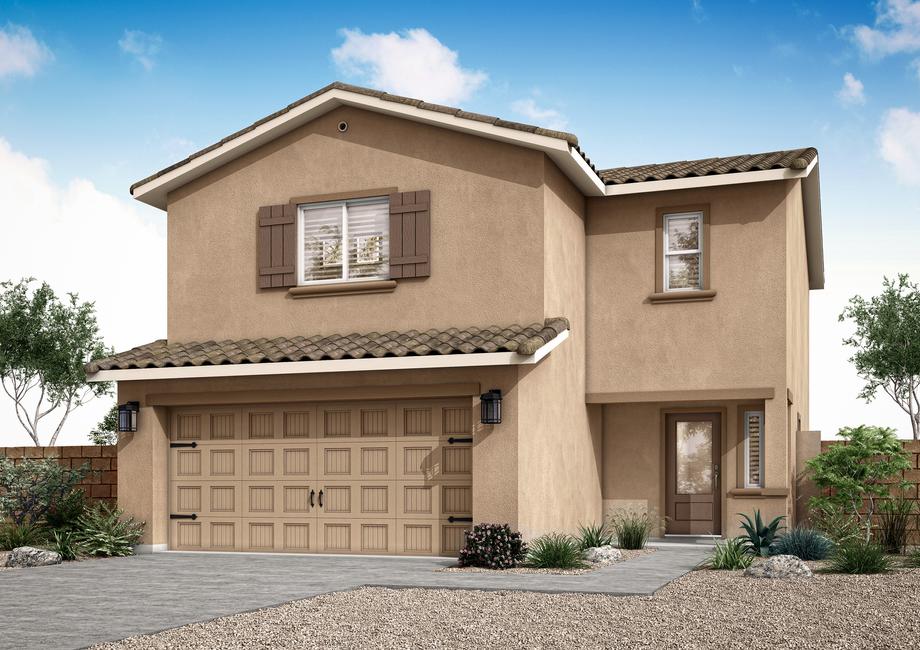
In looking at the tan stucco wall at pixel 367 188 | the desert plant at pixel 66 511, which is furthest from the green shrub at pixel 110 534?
the tan stucco wall at pixel 367 188

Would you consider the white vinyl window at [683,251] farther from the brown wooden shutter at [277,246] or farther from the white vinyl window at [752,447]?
the brown wooden shutter at [277,246]

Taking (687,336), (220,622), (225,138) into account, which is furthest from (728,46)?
(220,622)

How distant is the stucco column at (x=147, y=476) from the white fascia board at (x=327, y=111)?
3.74m

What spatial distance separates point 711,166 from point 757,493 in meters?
5.57

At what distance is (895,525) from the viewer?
17.7m

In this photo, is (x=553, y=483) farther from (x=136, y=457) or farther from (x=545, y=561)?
(x=136, y=457)

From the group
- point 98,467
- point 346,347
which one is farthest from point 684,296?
point 98,467

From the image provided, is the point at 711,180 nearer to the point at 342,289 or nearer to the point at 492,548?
the point at 342,289

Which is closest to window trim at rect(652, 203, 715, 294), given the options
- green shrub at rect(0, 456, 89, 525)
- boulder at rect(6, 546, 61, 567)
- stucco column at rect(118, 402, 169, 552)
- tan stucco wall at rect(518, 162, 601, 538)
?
tan stucco wall at rect(518, 162, 601, 538)

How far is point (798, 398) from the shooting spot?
2212 centimetres

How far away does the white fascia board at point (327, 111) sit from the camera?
56.0 ft

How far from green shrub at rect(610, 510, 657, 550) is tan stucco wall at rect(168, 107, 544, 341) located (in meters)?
3.88

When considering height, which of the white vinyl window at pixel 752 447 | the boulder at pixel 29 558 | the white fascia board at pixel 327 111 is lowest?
the boulder at pixel 29 558

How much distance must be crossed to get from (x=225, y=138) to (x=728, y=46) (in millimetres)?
8715
